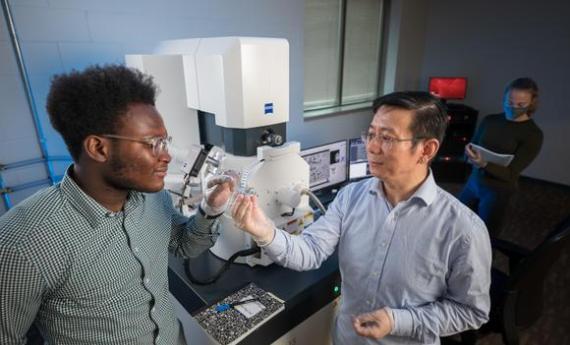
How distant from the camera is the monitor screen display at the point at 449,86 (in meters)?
4.16

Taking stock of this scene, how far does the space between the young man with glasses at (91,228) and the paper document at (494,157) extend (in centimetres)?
207

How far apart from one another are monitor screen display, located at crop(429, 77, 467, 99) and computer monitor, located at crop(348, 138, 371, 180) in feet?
8.38

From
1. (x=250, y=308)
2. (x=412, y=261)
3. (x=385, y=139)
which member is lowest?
(x=250, y=308)

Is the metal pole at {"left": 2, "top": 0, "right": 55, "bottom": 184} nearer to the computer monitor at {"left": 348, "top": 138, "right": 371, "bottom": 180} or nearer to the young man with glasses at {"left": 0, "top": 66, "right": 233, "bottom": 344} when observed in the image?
the young man with glasses at {"left": 0, "top": 66, "right": 233, "bottom": 344}

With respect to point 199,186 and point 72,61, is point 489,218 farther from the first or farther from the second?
point 72,61

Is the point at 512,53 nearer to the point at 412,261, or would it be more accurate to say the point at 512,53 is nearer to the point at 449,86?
the point at 449,86

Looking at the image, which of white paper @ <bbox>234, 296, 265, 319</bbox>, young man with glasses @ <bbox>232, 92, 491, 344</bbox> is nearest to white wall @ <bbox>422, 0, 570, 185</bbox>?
young man with glasses @ <bbox>232, 92, 491, 344</bbox>

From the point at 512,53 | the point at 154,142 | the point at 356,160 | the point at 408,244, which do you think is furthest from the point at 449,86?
the point at 154,142

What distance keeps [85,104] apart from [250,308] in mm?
789

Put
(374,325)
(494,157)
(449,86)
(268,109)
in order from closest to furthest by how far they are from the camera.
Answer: (374,325)
(268,109)
(494,157)
(449,86)

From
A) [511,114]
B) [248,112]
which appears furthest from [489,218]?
[248,112]

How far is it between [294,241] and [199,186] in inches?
17.2

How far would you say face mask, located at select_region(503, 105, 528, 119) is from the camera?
2016mm

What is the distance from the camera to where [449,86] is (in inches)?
166
